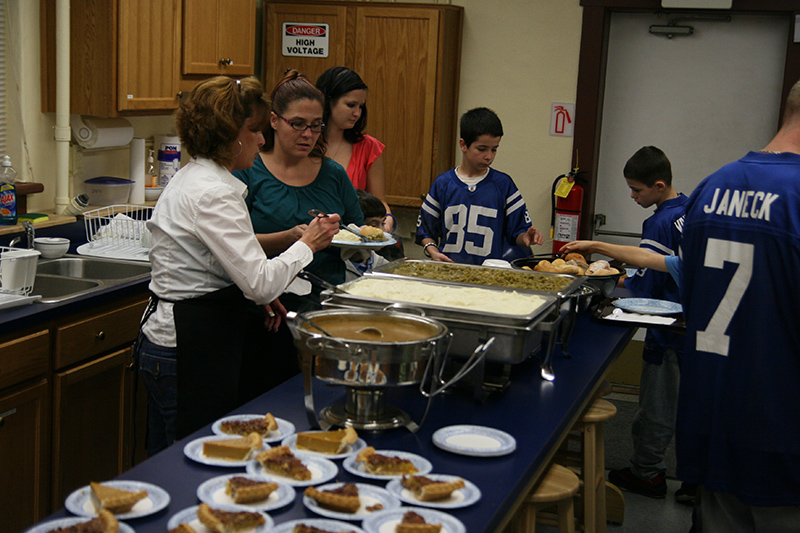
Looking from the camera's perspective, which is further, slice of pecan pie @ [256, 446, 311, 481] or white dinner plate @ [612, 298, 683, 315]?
white dinner plate @ [612, 298, 683, 315]

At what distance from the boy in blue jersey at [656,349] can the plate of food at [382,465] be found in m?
2.27

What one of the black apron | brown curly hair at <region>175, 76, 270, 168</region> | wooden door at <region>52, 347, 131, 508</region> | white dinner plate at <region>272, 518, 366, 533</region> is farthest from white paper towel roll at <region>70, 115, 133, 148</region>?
Answer: white dinner plate at <region>272, 518, 366, 533</region>

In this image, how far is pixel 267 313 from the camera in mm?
2764

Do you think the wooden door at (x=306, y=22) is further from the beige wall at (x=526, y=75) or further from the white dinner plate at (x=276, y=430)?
the white dinner plate at (x=276, y=430)

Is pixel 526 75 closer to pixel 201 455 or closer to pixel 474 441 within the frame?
pixel 474 441

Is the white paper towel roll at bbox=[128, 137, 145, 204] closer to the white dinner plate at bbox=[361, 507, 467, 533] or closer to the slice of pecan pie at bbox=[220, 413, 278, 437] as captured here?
the slice of pecan pie at bbox=[220, 413, 278, 437]

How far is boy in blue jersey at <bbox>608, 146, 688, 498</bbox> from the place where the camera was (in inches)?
147

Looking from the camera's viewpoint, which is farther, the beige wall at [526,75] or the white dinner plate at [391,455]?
the beige wall at [526,75]

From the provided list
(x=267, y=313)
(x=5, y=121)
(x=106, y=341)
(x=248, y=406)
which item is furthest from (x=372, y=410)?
(x=5, y=121)

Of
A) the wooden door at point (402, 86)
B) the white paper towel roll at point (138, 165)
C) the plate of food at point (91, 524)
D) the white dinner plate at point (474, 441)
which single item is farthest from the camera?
the wooden door at point (402, 86)

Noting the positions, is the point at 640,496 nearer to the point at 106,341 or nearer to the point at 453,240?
the point at 453,240

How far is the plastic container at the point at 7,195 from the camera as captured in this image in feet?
11.8

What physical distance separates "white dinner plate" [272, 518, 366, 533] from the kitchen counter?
Result: 56 millimetres

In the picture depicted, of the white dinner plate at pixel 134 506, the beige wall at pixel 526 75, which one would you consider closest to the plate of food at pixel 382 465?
the white dinner plate at pixel 134 506
